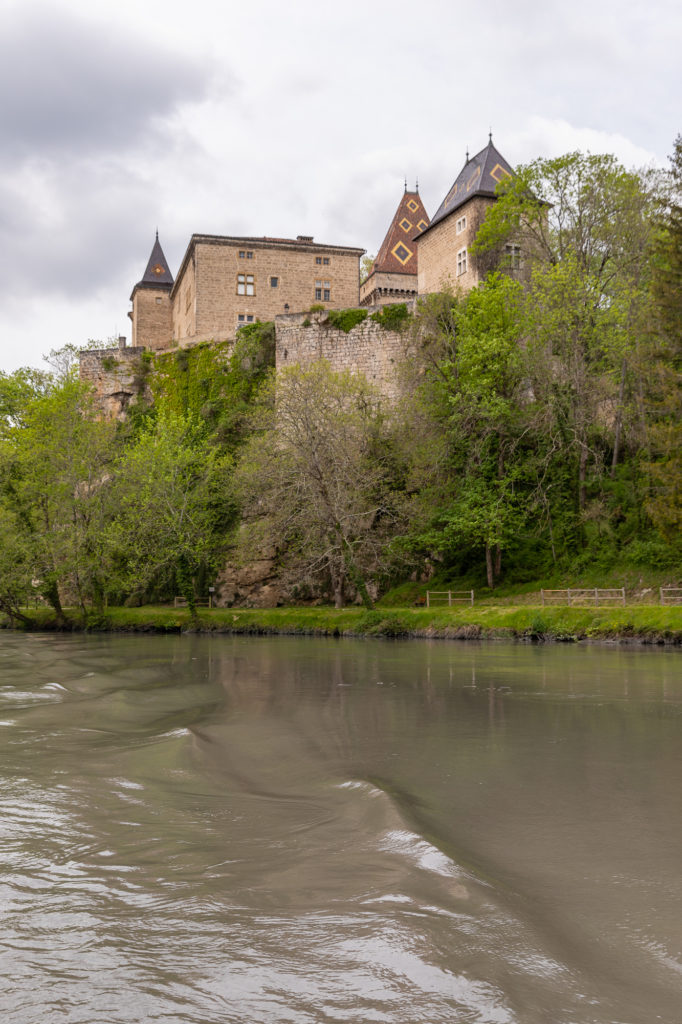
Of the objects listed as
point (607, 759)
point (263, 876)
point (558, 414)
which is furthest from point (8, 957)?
point (558, 414)

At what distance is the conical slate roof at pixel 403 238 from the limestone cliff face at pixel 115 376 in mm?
19613

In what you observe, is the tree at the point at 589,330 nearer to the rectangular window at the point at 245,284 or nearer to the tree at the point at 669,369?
the tree at the point at 669,369

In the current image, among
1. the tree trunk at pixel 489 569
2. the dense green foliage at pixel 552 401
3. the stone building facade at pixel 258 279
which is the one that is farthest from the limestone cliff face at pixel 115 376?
the tree trunk at pixel 489 569

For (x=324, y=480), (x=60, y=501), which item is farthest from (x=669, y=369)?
(x=60, y=501)

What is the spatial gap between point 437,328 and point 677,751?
29.7 metres

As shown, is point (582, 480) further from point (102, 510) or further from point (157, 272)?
point (157, 272)

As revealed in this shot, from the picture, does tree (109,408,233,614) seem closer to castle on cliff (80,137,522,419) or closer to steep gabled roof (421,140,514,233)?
→ castle on cliff (80,137,522,419)

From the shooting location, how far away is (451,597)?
31.4 meters

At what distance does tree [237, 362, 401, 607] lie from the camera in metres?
30.0

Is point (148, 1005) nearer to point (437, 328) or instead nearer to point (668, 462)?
point (668, 462)

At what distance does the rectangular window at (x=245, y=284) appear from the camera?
2158 inches

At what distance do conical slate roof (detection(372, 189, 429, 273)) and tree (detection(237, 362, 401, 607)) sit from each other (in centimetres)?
2787

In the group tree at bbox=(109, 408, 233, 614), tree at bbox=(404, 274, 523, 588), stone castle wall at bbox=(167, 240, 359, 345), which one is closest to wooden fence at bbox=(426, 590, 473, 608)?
tree at bbox=(404, 274, 523, 588)

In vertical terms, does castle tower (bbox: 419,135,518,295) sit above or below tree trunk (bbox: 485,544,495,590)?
above
